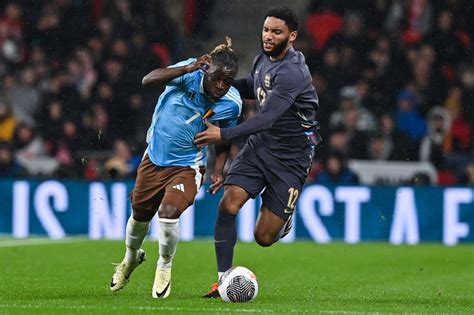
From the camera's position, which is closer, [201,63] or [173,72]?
[201,63]

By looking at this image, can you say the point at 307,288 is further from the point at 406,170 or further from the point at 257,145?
the point at 406,170

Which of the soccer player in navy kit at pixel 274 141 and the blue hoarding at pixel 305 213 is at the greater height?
the soccer player in navy kit at pixel 274 141

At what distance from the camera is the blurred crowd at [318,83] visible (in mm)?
16688

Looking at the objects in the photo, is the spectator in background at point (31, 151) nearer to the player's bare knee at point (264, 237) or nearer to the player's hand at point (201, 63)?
the player's bare knee at point (264, 237)

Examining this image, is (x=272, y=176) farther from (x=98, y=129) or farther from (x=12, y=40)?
(x=12, y=40)

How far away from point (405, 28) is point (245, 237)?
4032 millimetres

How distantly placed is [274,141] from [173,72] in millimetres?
1101

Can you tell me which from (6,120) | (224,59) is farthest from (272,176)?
(6,120)

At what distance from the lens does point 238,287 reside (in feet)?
29.4

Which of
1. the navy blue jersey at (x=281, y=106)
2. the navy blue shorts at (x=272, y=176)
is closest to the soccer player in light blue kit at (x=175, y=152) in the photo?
the navy blue shorts at (x=272, y=176)

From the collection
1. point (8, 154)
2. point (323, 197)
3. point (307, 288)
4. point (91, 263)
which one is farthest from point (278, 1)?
point (307, 288)

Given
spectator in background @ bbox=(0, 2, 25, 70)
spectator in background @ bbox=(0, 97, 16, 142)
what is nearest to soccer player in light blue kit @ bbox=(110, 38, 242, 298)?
spectator in background @ bbox=(0, 97, 16, 142)

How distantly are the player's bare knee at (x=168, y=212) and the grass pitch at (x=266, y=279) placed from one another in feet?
1.98

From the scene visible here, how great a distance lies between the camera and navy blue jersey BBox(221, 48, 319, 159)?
8.97m
